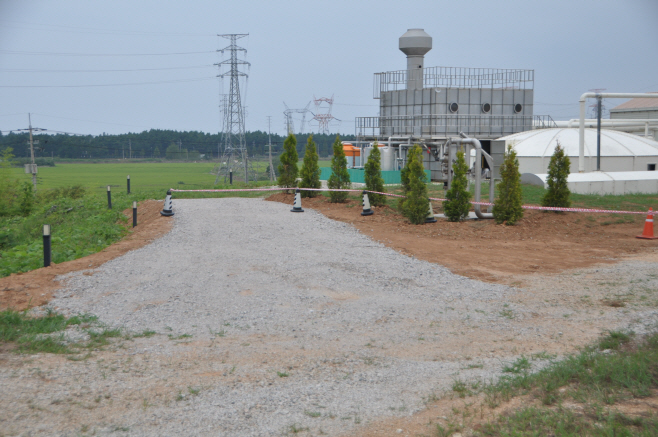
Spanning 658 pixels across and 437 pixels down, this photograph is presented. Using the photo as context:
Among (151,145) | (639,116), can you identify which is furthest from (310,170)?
(151,145)

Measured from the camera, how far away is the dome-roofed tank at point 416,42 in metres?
46.2

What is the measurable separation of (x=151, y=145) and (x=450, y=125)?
400ft

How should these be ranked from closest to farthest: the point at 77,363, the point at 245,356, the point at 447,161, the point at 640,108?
1. the point at 77,363
2. the point at 245,356
3. the point at 447,161
4. the point at 640,108

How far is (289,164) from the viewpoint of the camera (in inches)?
965

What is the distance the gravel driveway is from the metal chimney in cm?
3679

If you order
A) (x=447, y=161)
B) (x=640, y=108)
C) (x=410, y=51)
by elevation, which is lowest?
(x=447, y=161)

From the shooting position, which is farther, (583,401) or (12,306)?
(12,306)

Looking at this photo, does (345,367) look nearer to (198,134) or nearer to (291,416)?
(291,416)

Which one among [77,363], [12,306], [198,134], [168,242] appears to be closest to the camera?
[77,363]

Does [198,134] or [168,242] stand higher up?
[198,134]

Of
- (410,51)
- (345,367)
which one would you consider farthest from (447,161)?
(410,51)

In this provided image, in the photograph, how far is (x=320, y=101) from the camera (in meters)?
123

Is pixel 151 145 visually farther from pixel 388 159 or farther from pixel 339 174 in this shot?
pixel 339 174

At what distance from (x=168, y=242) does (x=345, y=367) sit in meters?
9.24
